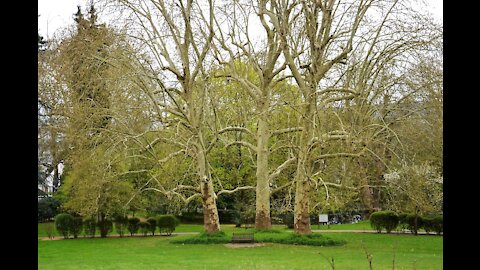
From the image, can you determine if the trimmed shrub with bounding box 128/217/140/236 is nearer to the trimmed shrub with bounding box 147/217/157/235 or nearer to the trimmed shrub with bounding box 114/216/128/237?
the trimmed shrub with bounding box 114/216/128/237

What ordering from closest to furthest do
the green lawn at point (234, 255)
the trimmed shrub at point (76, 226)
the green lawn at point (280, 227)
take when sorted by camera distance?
the green lawn at point (234, 255) → the trimmed shrub at point (76, 226) → the green lawn at point (280, 227)

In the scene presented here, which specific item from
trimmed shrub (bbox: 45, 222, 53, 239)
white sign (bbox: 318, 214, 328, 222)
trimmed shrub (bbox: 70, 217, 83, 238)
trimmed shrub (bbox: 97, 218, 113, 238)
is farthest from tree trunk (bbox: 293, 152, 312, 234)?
trimmed shrub (bbox: 45, 222, 53, 239)

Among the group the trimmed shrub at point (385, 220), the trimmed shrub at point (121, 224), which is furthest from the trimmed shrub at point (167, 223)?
the trimmed shrub at point (385, 220)

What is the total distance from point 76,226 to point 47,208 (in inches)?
99.4

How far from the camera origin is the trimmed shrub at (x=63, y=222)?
20.3 metres

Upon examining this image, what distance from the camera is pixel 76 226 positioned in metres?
20.6

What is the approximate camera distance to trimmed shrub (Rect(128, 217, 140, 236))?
20.8 meters

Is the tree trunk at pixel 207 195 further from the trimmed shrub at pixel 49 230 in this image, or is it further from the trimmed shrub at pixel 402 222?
the trimmed shrub at pixel 49 230

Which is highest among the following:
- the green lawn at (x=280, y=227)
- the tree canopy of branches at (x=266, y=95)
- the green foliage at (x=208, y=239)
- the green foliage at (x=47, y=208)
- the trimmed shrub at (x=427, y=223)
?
the tree canopy of branches at (x=266, y=95)

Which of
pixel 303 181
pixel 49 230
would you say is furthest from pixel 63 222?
pixel 303 181

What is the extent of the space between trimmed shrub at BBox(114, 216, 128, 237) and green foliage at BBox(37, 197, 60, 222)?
352cm

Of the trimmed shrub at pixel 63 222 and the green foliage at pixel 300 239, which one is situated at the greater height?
the trimmed shrub at pixel 63 222

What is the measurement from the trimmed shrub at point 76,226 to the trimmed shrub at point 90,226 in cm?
16
